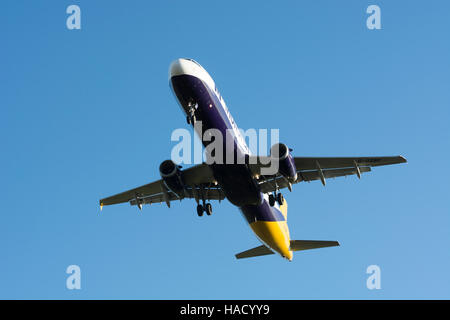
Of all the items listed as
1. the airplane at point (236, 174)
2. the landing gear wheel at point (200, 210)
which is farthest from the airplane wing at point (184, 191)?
the landing gear wheel at point (200, 210)

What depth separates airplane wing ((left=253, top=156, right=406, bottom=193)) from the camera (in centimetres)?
3243

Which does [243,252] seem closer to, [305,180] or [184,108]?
[305,180]

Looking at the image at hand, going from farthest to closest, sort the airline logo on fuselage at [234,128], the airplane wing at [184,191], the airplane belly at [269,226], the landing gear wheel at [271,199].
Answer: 1. the airplane belly at [269,226]
2. the airplane wing at [184,191]
3. the landing gear wheel at [271,199]
4. the airline logo on fuselage at [234,128]

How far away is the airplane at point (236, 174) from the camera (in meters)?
28.6

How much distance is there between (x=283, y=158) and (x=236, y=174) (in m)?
2.69

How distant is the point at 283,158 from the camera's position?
30516 mm

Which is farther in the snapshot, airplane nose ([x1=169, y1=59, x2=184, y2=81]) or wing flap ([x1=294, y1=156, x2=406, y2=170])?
wing flap ([x1=294, y1=156, x2=406, y2=170])

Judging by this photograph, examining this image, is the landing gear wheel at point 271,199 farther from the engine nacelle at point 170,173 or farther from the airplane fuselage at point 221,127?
the engine nacelle at point 170,173

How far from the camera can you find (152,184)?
3659 centimetres

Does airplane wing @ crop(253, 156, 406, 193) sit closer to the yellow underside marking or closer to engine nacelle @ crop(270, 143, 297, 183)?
engine nacelle @ crop(270, 143, 297, 183)

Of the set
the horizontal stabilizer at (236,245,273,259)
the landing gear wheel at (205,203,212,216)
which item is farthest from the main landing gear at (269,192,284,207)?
the horizontal stabilizer at (236,245,273,259)

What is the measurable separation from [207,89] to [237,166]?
14.6 feet
